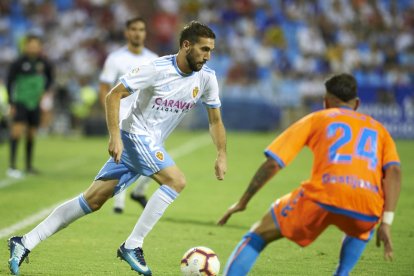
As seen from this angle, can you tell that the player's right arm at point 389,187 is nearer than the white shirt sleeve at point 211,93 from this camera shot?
Yes

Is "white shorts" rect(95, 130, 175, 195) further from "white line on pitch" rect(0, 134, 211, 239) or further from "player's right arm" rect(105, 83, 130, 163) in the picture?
"white line on pitch" rect(0, 134, 211, 239)

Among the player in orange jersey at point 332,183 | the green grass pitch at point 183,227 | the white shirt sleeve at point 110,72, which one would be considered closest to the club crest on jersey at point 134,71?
the green grass pitch at point 183,227

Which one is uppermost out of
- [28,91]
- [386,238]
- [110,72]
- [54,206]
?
[110,72]

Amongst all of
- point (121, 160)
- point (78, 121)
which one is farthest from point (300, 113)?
point (121, 160)

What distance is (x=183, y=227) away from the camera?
9883 millimetres

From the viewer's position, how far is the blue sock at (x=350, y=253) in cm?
563

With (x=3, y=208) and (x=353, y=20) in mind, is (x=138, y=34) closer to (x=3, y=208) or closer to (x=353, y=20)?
(x=3, y=208)

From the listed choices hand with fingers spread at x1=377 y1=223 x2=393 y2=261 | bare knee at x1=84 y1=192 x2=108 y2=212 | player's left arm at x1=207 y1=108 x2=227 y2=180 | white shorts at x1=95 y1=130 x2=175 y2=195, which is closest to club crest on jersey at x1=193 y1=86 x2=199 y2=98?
player's left arm at x1=207 y1=108 x2=227 y2=180

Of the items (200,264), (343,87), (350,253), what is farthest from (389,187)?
(200,264)

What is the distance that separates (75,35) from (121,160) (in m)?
21.3

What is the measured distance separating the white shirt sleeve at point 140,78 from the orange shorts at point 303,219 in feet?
6.45

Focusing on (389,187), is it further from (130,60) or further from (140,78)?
(130,60)

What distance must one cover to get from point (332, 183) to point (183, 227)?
472 cm

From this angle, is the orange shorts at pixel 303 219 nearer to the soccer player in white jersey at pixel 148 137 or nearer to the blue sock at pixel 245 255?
the blue sock at pixel 245 255
